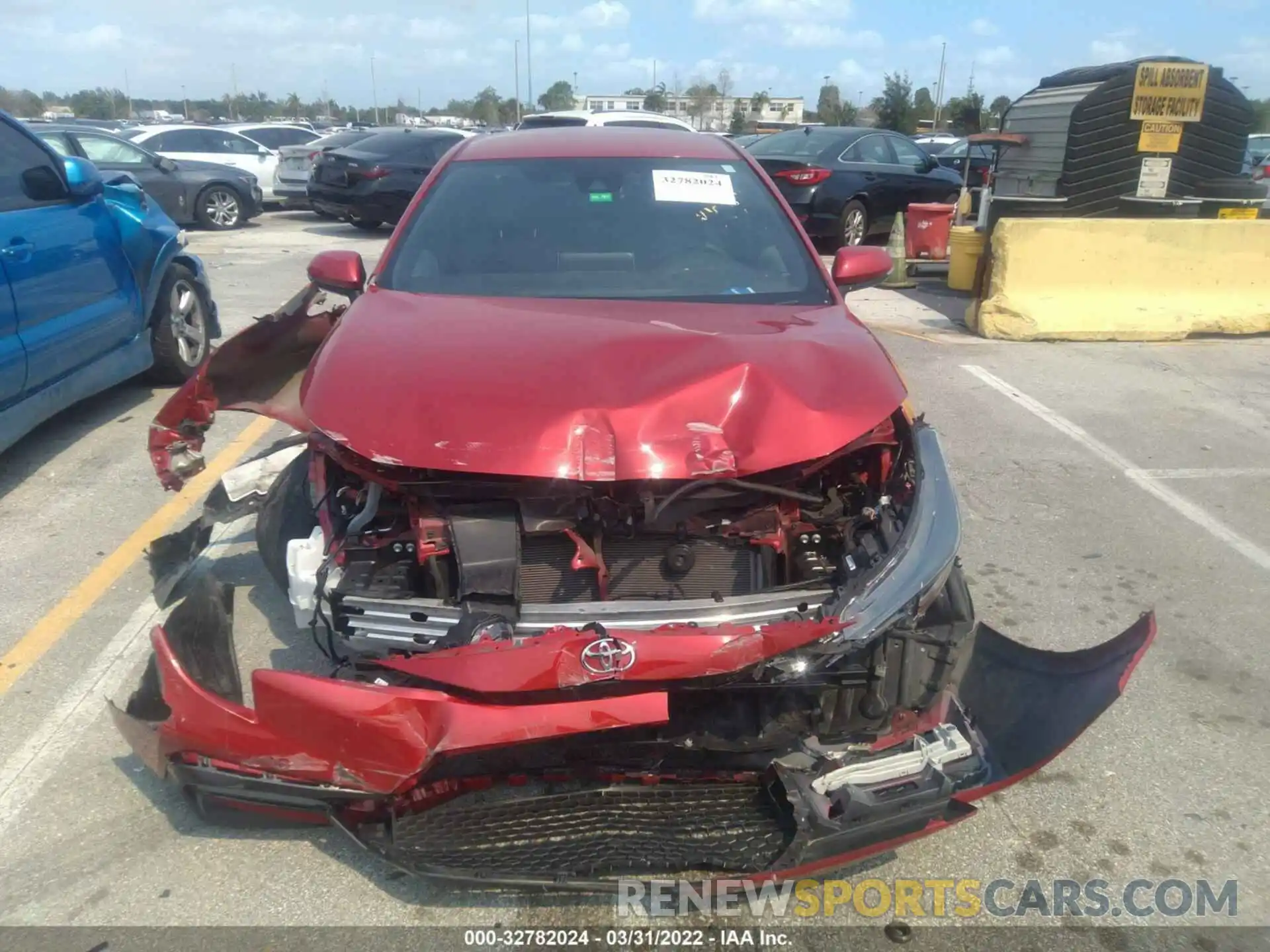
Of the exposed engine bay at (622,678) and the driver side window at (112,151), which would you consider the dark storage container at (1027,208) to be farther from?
the driver side window at (112,151)

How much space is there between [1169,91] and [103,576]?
999cm

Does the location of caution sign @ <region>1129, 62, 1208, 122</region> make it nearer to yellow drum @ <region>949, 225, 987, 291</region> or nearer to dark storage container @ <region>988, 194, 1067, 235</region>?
dark storage container @ <region>988, 194, 1067, 235</region>

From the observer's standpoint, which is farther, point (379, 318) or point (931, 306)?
point (931, 306)

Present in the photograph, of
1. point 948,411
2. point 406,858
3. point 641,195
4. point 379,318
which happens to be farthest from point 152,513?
point 948,411

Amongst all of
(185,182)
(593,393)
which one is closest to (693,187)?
(593,393)

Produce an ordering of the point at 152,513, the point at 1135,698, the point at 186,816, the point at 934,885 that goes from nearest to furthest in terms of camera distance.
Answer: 1. the point at 934,885
2. the point at 186,816
3. the point at 1135,698
4. the point at 152,513

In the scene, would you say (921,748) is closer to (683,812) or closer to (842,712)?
(842,712)

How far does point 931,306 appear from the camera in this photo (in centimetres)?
1012

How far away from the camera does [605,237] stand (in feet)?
12.5

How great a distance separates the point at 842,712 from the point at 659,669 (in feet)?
1.97

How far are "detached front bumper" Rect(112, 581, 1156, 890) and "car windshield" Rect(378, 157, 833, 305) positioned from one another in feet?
5.33

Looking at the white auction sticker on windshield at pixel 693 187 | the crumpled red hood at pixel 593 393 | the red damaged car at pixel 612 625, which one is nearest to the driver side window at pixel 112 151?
the white auction sticker on windshield at pixel 693 187

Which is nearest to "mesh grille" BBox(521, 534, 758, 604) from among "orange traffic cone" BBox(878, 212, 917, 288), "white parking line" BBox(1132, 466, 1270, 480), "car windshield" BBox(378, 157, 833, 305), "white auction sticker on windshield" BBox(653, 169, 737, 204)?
"car windshield" BBox(378, 157, 833, 305)

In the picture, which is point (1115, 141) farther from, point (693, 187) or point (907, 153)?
point (693, 187)
